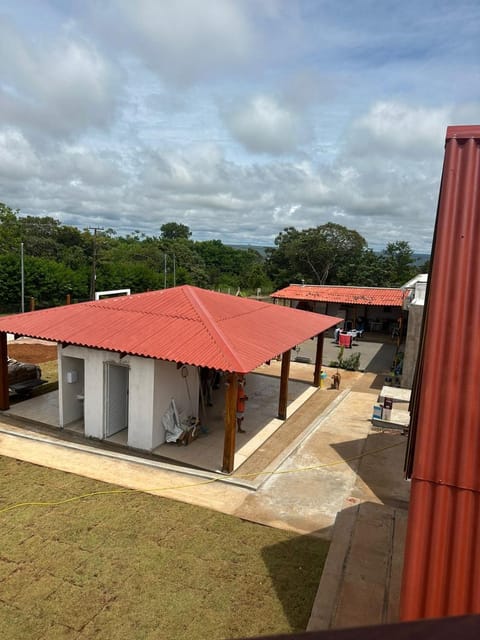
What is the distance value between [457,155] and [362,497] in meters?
7.55

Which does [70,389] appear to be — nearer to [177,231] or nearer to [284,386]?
[284,386]

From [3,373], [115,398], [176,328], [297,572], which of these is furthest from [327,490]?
[3,373]

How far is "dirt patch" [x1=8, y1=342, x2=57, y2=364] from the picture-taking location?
21.1 metres

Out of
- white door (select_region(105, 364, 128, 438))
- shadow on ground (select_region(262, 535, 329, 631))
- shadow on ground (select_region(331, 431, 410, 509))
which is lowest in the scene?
shadow on ground (select_region(331, 431, 410, 509))

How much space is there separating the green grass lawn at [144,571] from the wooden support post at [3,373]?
5370 mm

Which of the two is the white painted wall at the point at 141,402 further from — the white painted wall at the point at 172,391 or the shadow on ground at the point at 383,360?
the shadow on ground at the point at 383,360

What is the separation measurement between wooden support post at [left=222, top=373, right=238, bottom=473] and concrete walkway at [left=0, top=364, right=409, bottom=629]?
0.36 m

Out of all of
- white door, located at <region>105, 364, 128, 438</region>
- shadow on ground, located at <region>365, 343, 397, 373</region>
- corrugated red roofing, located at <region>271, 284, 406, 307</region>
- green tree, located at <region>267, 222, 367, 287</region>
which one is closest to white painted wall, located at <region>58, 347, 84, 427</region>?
white door, located at <region>105, 364, 128, 438</region>

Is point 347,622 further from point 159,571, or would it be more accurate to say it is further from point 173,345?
point 173,345

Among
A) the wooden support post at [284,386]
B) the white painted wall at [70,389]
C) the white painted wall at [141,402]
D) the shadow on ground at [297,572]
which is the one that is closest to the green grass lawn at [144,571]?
the shadow on ground at [297,572]

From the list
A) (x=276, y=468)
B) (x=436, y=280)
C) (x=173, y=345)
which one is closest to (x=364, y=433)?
(x=276, y=468)

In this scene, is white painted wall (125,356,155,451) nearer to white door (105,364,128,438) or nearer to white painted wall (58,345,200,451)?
white painted wall (58,345,200,451)

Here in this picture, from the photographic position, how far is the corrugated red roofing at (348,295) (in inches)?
1243

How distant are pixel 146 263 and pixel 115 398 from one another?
52.0 metres
